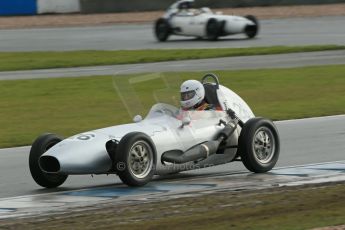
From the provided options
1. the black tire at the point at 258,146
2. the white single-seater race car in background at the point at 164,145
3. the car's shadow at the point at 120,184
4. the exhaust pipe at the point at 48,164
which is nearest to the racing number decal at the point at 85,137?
the white single-seater race car in background at the point at 164,145

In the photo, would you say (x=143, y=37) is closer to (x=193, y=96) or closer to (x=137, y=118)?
(x=193, y=96)

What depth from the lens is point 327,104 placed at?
17969mm

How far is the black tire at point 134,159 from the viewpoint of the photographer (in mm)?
10109

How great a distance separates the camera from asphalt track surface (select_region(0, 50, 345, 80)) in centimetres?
2512

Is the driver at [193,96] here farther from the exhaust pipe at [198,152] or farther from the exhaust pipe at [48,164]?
the exhaust pipe at [48,164]

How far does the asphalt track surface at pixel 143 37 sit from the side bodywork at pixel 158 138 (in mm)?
20270

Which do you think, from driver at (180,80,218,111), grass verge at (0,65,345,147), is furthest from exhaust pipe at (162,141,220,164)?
grass verge at (0,65,345,147)

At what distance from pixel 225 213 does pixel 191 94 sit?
2.99 meters

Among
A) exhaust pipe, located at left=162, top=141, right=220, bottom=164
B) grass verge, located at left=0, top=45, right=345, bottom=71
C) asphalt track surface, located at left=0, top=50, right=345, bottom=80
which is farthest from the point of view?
grass verge, located at left=0, top=45, right=345, bottom=71

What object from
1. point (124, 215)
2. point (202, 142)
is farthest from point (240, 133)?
point (124, 215)

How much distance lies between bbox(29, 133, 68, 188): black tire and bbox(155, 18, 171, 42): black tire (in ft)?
78.4

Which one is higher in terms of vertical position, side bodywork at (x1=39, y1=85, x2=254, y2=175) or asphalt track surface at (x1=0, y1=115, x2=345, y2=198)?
side bodywork at (x1=39, y1=85, x2=254, y2=175)

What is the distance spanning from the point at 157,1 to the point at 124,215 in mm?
40435

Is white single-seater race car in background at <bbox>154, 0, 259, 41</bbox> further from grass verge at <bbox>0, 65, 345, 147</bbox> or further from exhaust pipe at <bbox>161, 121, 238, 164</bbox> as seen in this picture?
exhaust pipe at <bbox>161, 121, 238, 164</bbox>
